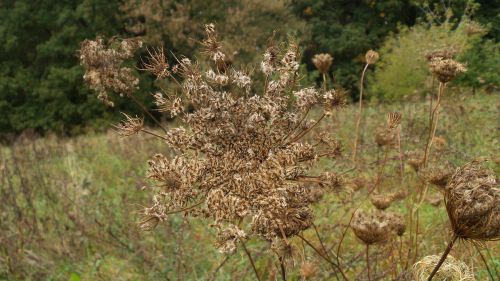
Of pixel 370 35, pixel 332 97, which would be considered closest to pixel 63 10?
pixel 370 35

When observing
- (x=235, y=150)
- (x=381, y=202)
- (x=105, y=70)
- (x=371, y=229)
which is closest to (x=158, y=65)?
(x=105, y=70)

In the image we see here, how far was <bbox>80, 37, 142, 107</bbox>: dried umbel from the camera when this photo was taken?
1.74 metres

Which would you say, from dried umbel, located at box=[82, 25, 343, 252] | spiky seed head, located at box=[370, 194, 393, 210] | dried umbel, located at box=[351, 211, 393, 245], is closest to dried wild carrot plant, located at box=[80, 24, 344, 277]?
dried umbel, located at box=[82, 25, 343, 252]

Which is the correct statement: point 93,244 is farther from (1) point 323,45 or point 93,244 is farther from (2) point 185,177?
(1) point 323,45

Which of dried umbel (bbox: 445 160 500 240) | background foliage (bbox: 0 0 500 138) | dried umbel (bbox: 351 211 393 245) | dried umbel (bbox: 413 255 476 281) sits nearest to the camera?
dried umbel (bbox: 445 160 500 240)

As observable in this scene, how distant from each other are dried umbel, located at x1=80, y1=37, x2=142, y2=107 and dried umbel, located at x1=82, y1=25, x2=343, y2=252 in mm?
135

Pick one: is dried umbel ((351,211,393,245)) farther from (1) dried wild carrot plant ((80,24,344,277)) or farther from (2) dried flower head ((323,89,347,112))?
(2) dried flower head ((323,89,347,112))

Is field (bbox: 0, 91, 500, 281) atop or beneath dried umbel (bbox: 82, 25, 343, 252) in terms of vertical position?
beneath

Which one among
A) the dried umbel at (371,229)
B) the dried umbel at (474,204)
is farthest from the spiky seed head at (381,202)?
the dried umbel at (474,204)

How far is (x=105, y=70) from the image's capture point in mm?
1758

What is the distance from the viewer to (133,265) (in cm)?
420

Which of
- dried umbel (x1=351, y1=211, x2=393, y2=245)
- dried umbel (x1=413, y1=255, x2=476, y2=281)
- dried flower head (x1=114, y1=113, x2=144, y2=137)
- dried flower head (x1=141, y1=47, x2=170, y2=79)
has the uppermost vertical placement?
dried flower head (x1=141, y1=47, x2=170, y2=79)

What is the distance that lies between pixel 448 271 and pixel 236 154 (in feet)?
2.27

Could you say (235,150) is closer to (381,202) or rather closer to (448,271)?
(448,271)
